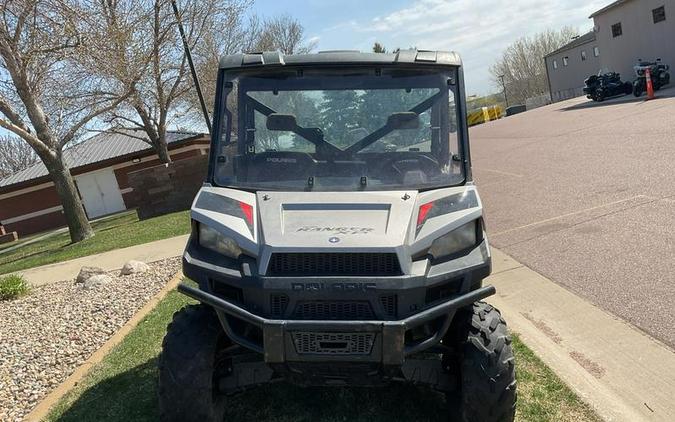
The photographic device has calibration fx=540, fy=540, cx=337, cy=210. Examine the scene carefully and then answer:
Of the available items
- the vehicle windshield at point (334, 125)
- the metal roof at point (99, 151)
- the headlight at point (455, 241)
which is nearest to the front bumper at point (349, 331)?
the headlight at point (455, 241)

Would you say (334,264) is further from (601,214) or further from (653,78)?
(653,78)

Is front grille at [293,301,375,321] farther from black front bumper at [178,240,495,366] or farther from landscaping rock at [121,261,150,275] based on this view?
landscaping rock at [121,261,150,275]

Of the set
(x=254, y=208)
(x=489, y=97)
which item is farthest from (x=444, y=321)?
(x=489, y=97)

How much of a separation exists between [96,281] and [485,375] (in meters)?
6.73

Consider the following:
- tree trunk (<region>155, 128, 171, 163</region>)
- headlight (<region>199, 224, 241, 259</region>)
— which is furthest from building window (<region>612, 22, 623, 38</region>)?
headlight (<region>199, 224, 241, 259</region>)

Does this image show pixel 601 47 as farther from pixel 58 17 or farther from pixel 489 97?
pixel 489 97

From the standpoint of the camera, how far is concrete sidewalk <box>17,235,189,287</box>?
9672 mm

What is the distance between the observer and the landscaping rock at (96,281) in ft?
26.0

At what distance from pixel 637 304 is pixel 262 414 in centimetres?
338

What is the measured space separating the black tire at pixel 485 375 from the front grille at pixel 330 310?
26.3 inches

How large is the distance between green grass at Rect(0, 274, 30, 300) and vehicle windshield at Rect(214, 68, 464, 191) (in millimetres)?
6181

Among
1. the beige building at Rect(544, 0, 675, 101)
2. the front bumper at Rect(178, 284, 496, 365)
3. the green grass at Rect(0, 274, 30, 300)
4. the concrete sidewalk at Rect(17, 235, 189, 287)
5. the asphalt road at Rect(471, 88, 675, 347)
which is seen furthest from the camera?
the beige building at Rect(544, 0, 675, 101)

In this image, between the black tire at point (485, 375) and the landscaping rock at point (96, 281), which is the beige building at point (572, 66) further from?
the black tire at point (485, 375)

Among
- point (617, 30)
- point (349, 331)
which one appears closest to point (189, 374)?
point (349, 331)
